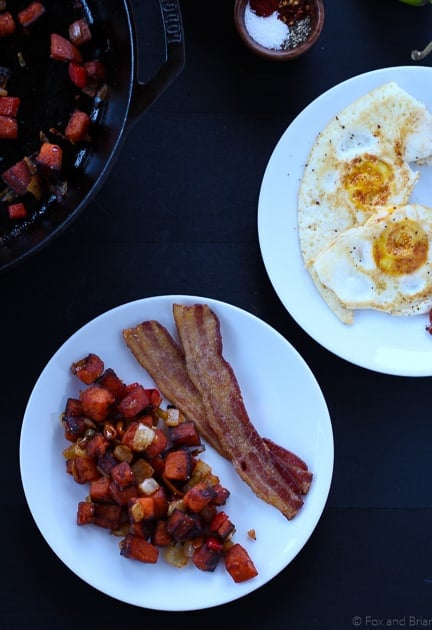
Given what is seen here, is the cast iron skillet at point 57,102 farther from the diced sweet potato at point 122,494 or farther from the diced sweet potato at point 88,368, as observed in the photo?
the diced sweet potato at point 122,494

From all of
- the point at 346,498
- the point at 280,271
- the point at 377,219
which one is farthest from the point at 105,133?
the point at 346,498

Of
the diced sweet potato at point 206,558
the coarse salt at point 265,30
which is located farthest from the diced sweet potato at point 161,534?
the coarse salt at point 265,30

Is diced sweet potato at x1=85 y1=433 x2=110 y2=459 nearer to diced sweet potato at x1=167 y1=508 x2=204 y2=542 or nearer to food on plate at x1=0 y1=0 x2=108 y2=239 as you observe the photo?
diced sweet potato at x1=167 y1=508 x2=204 y2=542

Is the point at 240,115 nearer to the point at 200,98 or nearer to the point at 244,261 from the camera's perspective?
the point at 200,98

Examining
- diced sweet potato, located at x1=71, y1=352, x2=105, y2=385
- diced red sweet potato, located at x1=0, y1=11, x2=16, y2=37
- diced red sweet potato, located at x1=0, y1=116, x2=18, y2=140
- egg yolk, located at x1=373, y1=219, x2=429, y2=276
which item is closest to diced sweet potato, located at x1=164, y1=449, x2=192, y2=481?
diced sweet potato, located at x1=71, y1=352, x2=105, y2=385

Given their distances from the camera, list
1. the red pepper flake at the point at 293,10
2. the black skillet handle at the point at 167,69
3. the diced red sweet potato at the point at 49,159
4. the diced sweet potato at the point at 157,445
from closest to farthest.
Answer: the black skillet handle at the point at 167,69
the diced red sweet potato at the point at 49,159
the diced sweet potato at the point at 157,445
the red pepper flake at the point at 293,10
